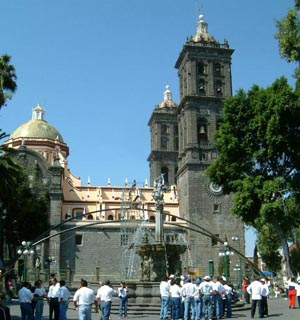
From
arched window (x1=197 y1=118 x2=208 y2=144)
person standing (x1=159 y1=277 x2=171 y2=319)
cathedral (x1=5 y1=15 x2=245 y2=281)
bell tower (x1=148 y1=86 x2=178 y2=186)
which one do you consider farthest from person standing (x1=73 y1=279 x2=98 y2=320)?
bell tower (x1=148 y1=86 x2=178 y2=186)

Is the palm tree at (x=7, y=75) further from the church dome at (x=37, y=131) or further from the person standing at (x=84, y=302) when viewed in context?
the church dome at (x=37, y=131)

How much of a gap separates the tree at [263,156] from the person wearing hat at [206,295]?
9.77 m

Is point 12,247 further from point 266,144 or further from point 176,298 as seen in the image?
point 176,298

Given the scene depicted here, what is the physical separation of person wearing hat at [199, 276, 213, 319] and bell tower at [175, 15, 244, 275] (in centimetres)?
2754

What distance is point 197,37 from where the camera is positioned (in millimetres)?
49219

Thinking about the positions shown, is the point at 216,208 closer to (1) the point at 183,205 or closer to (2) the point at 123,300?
(1) the point at 183,205

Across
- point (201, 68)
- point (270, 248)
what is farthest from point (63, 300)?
point (201, 68)

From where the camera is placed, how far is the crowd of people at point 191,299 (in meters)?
14.5

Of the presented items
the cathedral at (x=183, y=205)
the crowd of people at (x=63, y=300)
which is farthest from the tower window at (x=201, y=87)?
the crowd of people at (x=63, y=300)

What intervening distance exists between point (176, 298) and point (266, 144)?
43.5 ft

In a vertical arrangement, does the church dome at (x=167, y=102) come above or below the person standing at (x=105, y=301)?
above

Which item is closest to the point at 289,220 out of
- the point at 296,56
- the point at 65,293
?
the point at 296,56

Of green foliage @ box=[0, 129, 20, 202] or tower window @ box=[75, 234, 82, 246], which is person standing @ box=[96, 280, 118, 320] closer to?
green foliage @ box=[0, 129, 20, 202]

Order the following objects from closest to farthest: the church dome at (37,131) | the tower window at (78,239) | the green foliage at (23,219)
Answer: the green foliage at (23,219) → the tower window at (78,239) → the church dome at (37,131)
